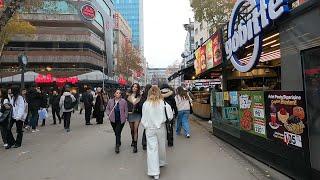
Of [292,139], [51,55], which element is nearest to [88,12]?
[51,55]

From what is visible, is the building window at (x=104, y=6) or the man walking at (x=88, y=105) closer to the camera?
the man walking at (x=88, y=105)

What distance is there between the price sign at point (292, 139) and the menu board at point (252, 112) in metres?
1.10

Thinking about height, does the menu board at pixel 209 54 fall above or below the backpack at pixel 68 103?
above

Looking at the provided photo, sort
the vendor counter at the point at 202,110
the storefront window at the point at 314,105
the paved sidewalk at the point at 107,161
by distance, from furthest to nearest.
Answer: the vendor counter at the point at 202,110 < the paved sidewalk at the point at 107,161 < the storefront window at the point at 314,105

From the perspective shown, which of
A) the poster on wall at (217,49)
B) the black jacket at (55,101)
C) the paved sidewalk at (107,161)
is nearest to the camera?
the paved sidewalk at (107,161)

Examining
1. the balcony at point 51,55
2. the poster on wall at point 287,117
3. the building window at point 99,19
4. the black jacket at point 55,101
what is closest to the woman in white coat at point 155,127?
the poster on wall at point 287,117

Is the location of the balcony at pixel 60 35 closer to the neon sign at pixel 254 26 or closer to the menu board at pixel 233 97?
the neon sign at pixel 254 26

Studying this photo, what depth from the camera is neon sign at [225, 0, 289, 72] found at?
26.0 feet

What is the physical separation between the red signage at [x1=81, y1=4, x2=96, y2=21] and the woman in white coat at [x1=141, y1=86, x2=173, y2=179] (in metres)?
56.4

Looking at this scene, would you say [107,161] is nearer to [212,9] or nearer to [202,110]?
[202,110]

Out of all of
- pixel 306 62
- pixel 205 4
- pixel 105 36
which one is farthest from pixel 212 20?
pixel 105 36

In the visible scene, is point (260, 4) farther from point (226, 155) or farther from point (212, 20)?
point (212, 20)

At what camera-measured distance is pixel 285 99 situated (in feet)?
23.1

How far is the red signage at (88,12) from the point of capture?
206ft
